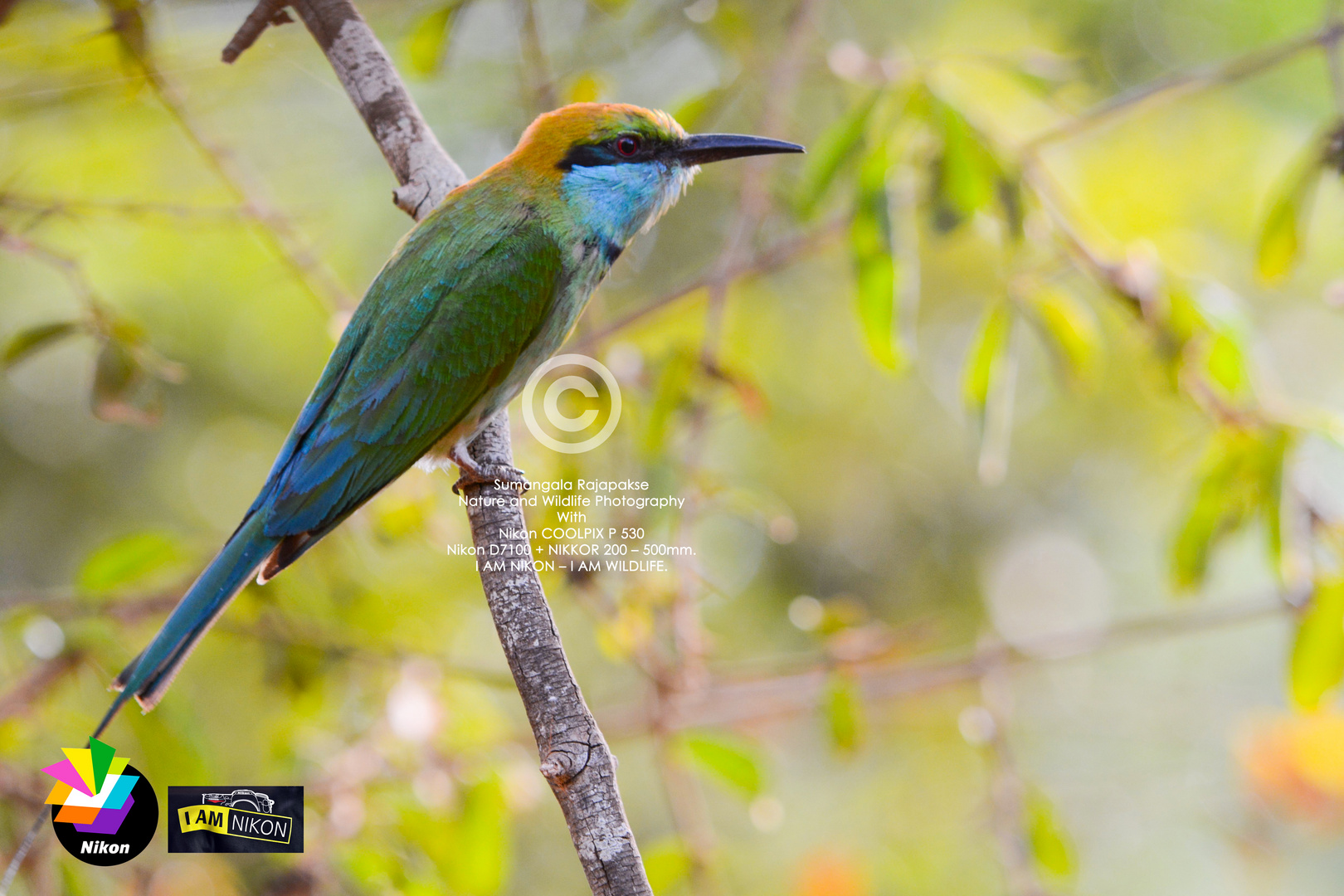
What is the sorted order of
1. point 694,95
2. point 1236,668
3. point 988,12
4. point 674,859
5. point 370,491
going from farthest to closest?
point 1236,668, point 988,12, point 694,95, point 674,859, point 370,491

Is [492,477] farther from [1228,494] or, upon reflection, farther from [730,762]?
[1228,494]

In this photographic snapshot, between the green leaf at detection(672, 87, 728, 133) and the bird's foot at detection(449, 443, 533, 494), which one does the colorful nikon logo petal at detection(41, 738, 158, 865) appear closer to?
the bird's foot at detection(449, 443, 533, 494)

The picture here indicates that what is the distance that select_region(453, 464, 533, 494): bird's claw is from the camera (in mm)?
2094

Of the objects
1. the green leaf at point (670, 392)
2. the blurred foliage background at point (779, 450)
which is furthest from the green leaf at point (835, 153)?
the green leaf at point (670, 392)

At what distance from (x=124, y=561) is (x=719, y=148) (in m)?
1.64

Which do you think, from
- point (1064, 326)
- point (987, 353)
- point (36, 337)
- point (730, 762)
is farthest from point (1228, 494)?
point (36, 337)

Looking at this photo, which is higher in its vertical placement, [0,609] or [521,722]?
[0,609]

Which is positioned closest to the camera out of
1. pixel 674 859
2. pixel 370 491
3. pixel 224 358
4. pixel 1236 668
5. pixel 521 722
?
pixel 370 491

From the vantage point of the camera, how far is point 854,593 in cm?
647

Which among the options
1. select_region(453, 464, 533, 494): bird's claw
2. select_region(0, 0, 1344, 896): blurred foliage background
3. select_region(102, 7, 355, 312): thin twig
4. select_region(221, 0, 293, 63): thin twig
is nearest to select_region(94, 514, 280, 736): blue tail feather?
select_region(0, 0, 1344, 896): blurred foliage background

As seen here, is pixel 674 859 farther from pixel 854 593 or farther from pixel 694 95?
pixel 854 593

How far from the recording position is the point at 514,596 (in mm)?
1698

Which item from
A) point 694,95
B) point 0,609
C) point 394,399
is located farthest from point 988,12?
point 0,609

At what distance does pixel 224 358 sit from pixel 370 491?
406 centimetres
